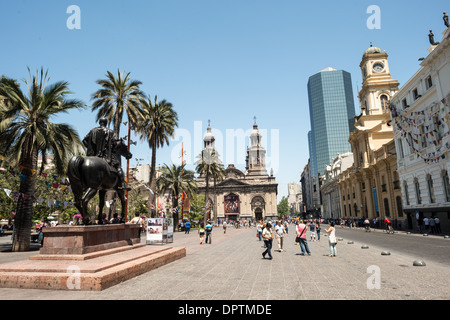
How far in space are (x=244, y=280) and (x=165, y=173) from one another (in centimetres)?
3336

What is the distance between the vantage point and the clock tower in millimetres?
43250

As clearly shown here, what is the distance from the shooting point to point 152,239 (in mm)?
17625

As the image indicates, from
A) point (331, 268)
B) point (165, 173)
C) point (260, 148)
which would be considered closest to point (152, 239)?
point (331, 268)

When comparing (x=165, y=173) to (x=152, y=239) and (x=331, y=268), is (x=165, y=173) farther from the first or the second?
(x=331, y=268)

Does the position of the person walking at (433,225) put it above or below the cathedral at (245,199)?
below

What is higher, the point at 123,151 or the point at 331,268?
the point at 123,151

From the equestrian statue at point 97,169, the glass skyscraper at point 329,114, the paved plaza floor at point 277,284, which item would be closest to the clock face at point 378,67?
the paved plaza floor at point 277,284

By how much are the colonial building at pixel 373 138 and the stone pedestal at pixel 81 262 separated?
36178 mm

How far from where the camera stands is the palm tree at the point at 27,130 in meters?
14.6

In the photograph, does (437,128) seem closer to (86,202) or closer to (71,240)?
(86,202)

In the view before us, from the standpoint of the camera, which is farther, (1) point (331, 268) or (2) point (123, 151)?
(2) point (123, 151)


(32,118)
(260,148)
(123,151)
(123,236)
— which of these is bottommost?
(123,236)

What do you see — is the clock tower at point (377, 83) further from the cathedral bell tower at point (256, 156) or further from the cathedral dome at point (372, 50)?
the cathedral bell tower at point (256, 156)

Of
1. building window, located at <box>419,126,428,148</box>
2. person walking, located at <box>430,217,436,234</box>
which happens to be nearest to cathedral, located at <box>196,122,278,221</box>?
person walking, located at <box>430,217,436,234</box>
